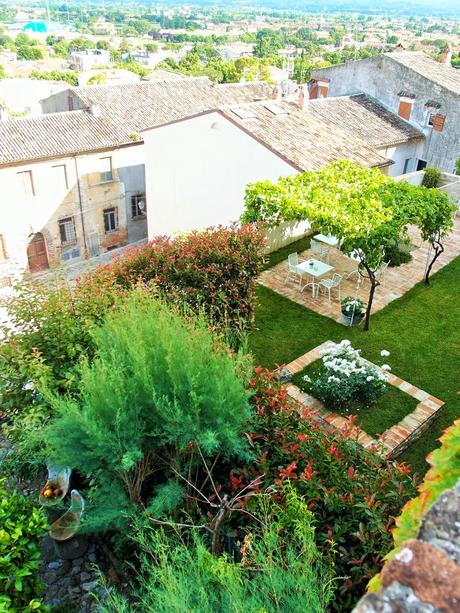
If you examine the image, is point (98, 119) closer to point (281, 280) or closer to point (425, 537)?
point (281, 280)

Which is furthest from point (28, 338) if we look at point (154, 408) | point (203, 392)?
point (203, 392)

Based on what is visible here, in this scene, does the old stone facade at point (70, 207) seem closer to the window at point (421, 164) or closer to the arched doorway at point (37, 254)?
the arched doorway at point (37, 254)

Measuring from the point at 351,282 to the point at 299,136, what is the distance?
24.2 ft

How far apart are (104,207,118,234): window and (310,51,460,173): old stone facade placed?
16468mm

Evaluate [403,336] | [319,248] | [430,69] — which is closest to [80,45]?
[430,69]

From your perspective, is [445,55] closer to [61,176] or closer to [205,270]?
[61,176]

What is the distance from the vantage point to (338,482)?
5758 millimetres

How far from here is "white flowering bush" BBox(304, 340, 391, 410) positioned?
957 centimetres

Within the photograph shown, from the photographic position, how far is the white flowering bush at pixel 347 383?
31.4 ft

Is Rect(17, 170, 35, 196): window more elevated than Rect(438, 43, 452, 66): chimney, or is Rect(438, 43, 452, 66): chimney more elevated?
Rect(438, 43, 452, 66): chimney

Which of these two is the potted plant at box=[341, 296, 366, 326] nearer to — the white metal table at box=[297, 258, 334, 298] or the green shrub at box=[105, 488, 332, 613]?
the white metal table at box=[297, 258, 334, 298]

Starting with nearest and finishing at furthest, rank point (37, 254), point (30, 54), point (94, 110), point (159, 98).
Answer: point (37, 254) < point (94, 110) < point (159, 98) < point (30, 54)

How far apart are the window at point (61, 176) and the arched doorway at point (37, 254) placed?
3.17 meters

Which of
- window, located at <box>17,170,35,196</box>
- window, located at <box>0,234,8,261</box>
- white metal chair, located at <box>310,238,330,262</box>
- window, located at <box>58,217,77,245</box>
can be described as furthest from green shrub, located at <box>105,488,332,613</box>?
window, located at <box>58,217,77,245</box>
